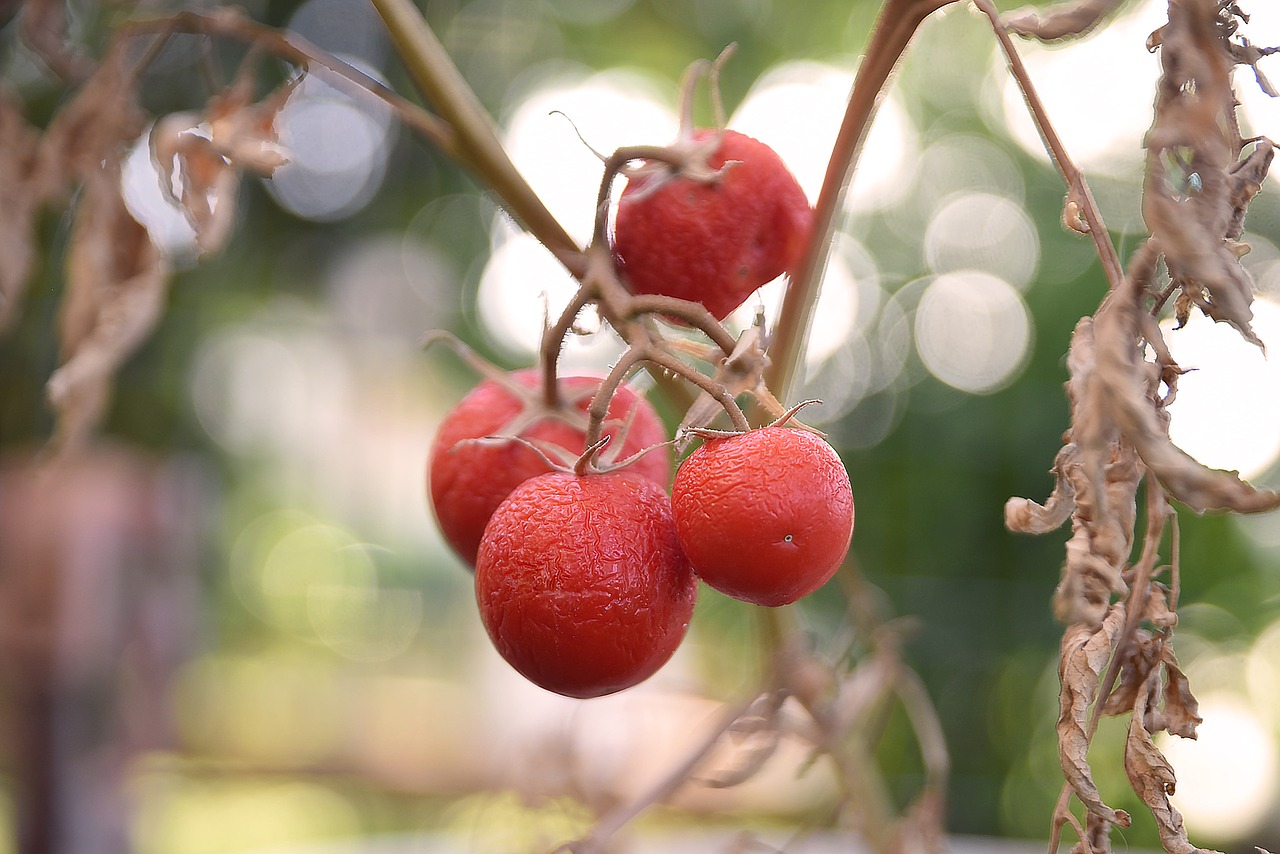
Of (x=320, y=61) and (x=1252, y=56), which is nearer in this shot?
(x=1252, y=56)

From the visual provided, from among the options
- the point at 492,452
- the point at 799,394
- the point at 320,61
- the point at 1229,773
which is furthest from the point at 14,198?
the point at 1229,773

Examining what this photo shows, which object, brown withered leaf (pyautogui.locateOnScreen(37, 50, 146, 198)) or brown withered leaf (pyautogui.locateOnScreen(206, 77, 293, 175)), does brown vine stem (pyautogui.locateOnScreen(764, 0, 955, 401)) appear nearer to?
brown withered leaf (pyautogui.locateOnScreen(206, 77, 293, 175))

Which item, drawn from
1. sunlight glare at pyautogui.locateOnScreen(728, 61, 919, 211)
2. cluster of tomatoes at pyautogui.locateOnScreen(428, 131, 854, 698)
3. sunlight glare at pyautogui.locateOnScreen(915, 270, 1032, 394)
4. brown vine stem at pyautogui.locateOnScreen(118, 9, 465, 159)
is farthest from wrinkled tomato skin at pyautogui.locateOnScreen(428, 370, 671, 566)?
sunlight glare at pyautogui.locateOnScreen(915, 270, 1032, 394)

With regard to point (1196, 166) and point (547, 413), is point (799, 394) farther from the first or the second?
point (1196, 166)

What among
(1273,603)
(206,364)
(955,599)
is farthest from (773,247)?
(206,364)

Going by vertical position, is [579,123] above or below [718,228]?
above

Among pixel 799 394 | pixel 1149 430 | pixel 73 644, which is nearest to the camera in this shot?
pixel 1149 430

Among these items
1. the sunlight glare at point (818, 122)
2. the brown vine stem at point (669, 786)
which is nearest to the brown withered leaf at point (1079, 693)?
the brown vine stem at point (669, 786)
